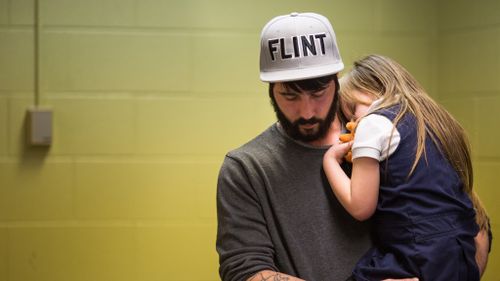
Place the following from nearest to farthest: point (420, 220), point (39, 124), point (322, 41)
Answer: point (420, 220), point (322, 41), point (39, 124)

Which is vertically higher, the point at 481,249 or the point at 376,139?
the point at 376,139

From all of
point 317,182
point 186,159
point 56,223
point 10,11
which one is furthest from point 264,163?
point 10,11

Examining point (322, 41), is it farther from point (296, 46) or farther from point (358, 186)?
point (358, 186)

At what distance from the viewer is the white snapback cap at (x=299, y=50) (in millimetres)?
1656

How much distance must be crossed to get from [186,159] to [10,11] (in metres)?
0.90

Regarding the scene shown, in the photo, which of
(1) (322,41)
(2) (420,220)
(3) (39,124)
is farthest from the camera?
(3) (39,124)

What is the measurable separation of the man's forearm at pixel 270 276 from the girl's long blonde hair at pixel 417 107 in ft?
1.26

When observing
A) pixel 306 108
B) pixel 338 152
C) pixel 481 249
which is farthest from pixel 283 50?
pixel 481 249

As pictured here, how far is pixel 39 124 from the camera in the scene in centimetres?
266

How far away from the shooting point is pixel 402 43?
2904mm

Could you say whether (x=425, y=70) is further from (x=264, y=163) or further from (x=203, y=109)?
(x=264, y=163)

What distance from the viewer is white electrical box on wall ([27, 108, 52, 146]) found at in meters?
2.66

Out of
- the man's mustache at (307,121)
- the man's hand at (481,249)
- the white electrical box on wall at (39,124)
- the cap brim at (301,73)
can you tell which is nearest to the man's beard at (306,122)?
the man's mustache at (307,121)

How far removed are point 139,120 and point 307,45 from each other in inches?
48.8
